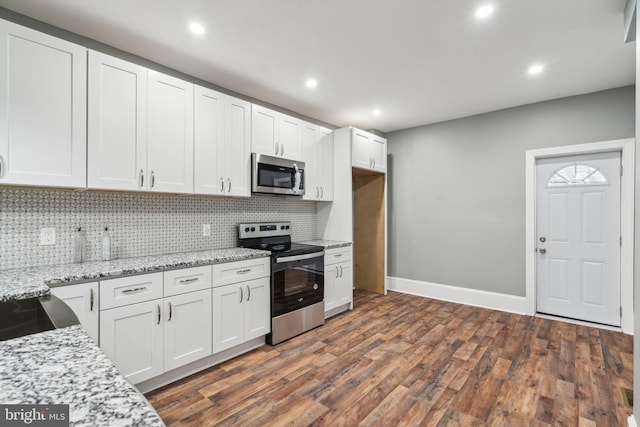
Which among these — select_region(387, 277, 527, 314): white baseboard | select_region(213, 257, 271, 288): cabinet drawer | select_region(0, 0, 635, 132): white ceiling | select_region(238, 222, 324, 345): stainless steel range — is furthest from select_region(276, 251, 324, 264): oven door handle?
select_region(387, 277, 527, 314): white baseboard

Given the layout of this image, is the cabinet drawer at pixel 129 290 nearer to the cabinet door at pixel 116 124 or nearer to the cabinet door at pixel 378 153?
the cabinet door at pixel 116 124

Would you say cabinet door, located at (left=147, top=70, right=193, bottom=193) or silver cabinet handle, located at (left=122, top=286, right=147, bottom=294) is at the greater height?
cabinet door, located at (left=147, top=70, right=193, bottom=193)

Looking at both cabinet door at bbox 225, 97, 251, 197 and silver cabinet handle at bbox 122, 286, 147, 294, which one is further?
cabinet door at bbox 225, 97, 251, 197

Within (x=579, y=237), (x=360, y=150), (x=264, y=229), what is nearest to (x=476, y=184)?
(x=579, y=237)

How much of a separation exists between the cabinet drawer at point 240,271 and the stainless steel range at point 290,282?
0.30 ft

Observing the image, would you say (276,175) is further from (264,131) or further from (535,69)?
(535,69)

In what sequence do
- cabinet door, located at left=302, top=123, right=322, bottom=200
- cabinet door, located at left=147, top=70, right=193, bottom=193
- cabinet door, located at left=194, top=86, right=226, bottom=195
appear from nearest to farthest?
cabinet door, located at left=147, top=70, right=193, bottom=193, cabinet door, located at left=194, top=86, right=226, bottom=195, cabinet door, located at left=302, top=123, right=322, bottom=200

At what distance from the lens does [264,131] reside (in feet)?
10.9

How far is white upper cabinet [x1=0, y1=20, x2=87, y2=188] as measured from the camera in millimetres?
1840

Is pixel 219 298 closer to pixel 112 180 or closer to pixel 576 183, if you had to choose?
pixel 112 180

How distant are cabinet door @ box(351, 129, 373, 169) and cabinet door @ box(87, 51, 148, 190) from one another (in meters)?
2.51

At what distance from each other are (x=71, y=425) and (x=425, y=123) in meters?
4.96

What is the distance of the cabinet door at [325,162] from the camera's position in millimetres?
4027

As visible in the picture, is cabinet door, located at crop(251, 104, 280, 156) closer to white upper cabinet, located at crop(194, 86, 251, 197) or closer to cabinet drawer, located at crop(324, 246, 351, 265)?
white upper cabinet, located at crop(194, 86, 251, 197)
